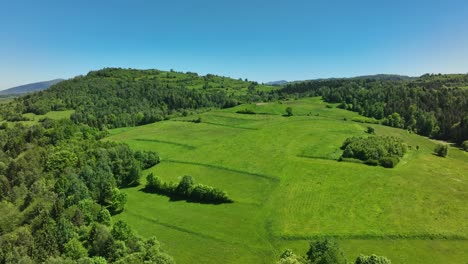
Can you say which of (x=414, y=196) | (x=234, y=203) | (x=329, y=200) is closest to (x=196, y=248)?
(x=234, y=203)

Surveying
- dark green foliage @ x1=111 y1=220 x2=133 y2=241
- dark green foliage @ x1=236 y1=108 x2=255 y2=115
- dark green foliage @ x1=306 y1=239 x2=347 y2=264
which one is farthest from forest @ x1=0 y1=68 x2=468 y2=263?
dark green foliage @ x1=306 y1=239 x2=347 y2=264

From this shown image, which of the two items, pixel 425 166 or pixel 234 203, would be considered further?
pixel 425 166

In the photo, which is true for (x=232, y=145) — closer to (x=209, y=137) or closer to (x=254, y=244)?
(x=209, y=137)

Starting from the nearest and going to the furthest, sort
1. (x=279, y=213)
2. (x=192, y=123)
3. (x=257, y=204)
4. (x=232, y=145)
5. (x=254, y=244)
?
(x=254, y=244), (x=279, y=213), (x=257, y=204), (x=232, y=145), (x=192, y=123)

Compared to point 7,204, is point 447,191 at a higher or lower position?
higher

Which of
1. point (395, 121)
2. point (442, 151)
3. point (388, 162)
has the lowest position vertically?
point (442, 151)

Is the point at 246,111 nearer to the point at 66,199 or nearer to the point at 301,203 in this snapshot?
the point at 301,203

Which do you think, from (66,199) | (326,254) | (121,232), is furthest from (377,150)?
(66,199)
